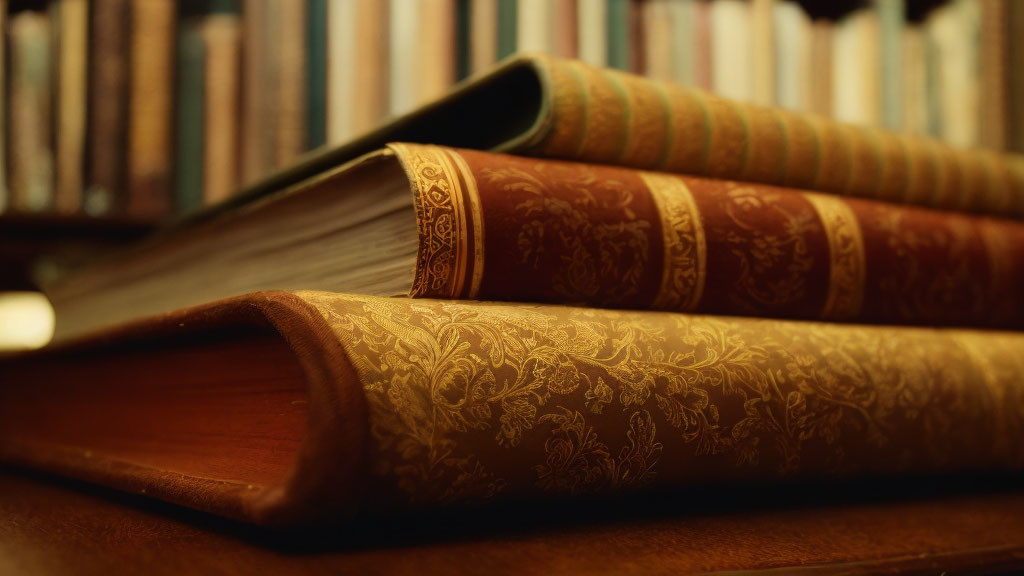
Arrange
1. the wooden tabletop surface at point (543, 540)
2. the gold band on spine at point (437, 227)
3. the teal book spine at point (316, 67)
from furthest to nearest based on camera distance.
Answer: the teal book spine at point (316, 67), the gold band on spine at point (437, 227), the wooden tabletop surface at point (543, 540)

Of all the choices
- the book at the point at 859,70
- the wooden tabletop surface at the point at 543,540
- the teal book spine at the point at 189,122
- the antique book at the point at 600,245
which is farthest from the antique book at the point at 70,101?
the book at the point at 859,70

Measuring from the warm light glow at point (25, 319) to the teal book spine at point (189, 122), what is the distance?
22 centimetres

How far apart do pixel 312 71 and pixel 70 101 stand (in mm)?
271

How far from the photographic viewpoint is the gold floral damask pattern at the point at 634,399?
0.41m

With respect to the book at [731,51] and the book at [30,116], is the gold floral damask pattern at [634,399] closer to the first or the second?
the book at [731,51]

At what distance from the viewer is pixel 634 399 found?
0.47 metres

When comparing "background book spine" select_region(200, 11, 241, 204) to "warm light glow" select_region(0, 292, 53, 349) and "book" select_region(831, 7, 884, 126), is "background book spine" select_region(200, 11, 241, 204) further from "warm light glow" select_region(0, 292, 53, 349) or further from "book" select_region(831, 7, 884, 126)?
"book" select_region(831, 7, 884, 126)

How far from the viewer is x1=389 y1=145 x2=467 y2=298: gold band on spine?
464 mm

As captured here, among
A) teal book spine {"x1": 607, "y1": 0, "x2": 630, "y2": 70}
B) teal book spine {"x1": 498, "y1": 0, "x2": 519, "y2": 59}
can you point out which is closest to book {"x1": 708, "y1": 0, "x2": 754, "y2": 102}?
teal book spine {"x1": 607, "y1": 0, "x2": 630, "y2": 70}

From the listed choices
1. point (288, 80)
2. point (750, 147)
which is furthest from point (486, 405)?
point (288, 80)

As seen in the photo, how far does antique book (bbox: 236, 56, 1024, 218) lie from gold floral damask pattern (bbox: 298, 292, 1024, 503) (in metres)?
0.11

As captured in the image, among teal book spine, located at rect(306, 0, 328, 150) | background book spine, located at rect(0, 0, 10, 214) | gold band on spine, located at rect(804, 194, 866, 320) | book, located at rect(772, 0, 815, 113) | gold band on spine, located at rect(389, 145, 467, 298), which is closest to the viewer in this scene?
gold band on spine, located at rect(389, 145, 467, 298)

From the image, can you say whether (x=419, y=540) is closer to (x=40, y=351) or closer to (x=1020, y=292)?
(x=40, y=351)

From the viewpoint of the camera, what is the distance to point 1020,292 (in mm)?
763
